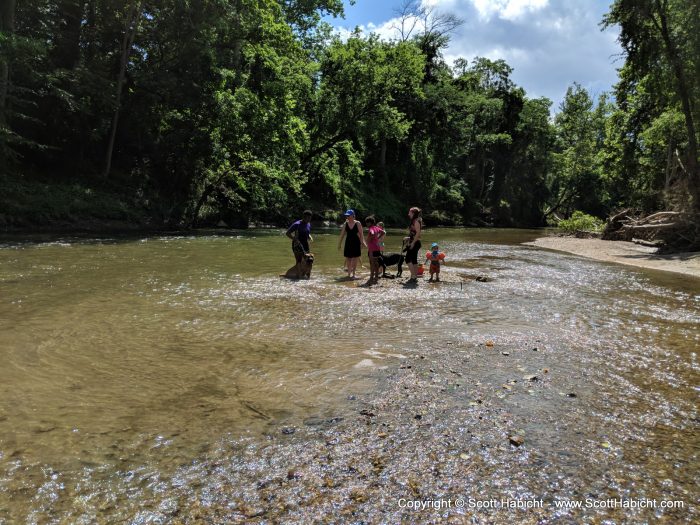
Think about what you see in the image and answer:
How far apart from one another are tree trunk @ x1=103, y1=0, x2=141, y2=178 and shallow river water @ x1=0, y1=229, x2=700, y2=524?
18234 mm

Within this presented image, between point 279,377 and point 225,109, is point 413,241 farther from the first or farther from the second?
point 225,109

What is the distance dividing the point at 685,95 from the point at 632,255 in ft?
27.3

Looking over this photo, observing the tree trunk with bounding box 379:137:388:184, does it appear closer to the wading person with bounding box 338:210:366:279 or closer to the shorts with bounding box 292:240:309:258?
the wading person with bounding box 338:210:366:279

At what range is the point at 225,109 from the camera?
2623 centimetres

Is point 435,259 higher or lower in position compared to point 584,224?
lower

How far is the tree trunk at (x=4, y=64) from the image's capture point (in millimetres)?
21050

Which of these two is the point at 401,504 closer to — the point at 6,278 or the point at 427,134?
the point at 6,278

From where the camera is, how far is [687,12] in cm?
2148

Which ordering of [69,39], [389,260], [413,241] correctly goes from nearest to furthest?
1. [413,241]
2. [389,260]
3. [69,39]

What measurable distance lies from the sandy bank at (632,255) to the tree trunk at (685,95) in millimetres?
3349

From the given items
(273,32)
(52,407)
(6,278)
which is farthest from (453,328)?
(273,32)

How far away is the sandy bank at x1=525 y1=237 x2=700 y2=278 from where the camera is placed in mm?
17281

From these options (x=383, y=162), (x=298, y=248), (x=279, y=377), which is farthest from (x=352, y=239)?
(x=383, y=162)

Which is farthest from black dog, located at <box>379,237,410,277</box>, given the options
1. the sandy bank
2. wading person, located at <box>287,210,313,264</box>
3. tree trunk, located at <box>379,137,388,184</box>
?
tree trunk, located at <box>379,137,388,184</box>
